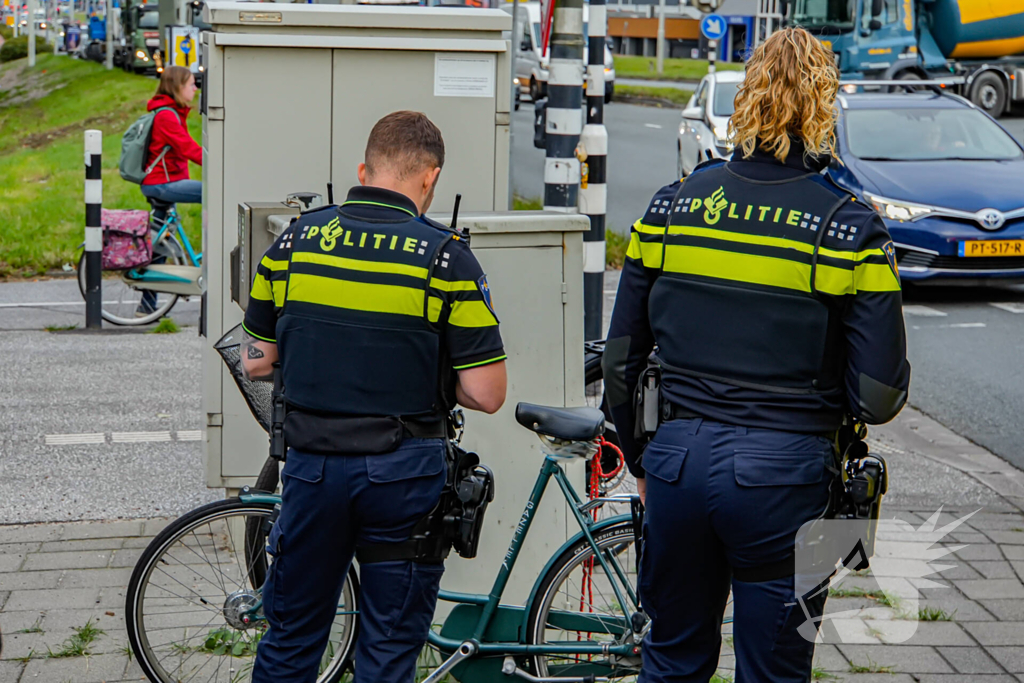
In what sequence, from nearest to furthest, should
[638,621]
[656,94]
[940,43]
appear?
[638,621] → [940,43] → [656,94]

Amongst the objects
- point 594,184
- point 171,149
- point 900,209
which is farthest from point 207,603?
point 900,209

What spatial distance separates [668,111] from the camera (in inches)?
1256

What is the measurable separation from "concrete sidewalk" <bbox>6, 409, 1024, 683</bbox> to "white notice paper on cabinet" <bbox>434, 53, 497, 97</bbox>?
7.40 feet

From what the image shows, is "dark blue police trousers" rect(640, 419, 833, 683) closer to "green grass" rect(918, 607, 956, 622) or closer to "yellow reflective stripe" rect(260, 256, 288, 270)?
"yellow reflective stripe" rect(260, 256, 288, 270)

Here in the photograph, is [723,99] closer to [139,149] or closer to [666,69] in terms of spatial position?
[139,149]

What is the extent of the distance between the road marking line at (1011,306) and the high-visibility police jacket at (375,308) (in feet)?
28.2

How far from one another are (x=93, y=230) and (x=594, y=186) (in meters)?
3.77

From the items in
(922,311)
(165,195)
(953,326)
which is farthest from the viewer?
(922,311)

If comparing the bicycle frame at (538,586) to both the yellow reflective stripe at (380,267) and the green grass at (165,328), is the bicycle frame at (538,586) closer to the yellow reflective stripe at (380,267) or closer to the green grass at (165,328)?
the yellow reflective stripe at (380,267)

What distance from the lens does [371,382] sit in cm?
310

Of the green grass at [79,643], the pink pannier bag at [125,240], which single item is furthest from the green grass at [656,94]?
the green grass at [79,643]

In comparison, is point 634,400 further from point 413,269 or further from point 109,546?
point 109,546

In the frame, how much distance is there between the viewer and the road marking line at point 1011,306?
35.0 feet

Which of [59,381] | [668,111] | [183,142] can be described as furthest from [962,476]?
[668,111]
